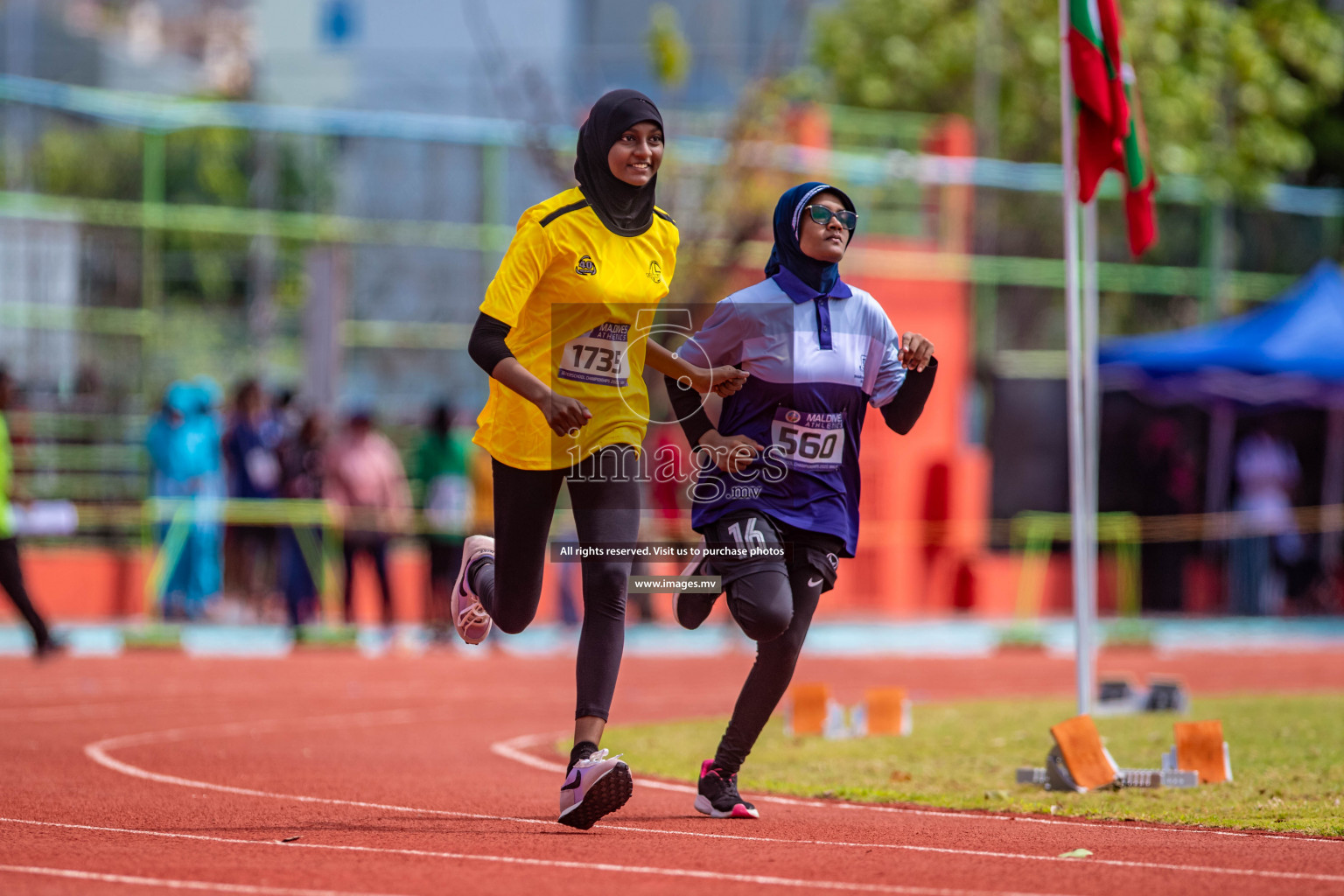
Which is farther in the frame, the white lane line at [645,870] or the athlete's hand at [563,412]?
the athlete's hand at [563,412]

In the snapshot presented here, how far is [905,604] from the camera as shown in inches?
893

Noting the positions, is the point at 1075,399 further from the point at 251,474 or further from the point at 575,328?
the point at 251,474

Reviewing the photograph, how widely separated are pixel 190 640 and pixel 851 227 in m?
12.6

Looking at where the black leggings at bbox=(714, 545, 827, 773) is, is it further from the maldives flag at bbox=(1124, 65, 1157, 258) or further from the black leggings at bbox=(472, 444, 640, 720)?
the maldives flag at bbox=(1124, 65, 1157, 258)

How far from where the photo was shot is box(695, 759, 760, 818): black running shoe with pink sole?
23.8 ft

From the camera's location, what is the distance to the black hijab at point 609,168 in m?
6.81

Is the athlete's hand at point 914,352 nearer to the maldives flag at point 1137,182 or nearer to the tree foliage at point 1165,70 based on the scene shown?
the maldives flag at point 1137,182

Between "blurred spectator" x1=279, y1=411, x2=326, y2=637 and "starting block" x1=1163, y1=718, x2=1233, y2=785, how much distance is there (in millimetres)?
11058

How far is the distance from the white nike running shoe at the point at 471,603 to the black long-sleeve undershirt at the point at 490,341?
39.8 inches

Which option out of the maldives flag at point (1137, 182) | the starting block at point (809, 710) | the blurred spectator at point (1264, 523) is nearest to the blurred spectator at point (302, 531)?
the starting block at point (809, 710)

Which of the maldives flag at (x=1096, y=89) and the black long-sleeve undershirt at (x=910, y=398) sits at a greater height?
the maldives flag at (x=1096, y=89)

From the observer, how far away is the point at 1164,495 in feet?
75.6

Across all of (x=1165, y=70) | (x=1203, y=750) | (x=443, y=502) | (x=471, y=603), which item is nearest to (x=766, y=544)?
(x=471, y=603)

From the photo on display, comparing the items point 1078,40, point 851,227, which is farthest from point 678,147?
point 851,227
